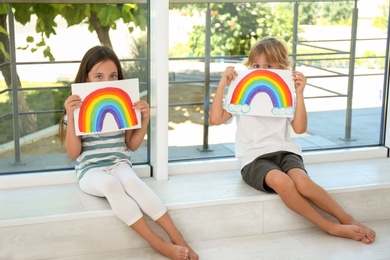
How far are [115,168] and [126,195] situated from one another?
178 mm

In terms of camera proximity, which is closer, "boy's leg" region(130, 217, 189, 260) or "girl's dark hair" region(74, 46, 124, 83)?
"boy's leg" region(130, 217, 189, 260)

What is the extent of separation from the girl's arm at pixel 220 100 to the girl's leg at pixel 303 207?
0.32 meters

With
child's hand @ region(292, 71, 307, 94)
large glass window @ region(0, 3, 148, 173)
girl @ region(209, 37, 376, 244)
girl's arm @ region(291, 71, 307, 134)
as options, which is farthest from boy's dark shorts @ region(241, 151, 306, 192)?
large glass window @ region(0, 3, 148, 173)

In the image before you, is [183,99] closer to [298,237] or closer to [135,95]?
[135,95]

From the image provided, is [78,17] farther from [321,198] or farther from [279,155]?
[321,198]

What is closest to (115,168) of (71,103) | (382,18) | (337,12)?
(71,103)

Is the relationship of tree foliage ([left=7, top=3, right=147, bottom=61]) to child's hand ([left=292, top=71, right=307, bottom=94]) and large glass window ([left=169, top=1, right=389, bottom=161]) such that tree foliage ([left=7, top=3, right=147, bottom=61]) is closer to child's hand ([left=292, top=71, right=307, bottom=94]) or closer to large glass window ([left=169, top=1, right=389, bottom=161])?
large glass window ([left=169, top=1, right=389, bottom=161])

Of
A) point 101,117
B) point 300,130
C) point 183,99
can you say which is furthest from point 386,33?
point 101,117

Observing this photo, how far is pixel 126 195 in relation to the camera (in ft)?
7.51

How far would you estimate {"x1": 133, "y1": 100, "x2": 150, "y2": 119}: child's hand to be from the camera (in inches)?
96.5

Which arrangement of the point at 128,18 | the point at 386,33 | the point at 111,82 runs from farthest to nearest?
the point at 386,33, the point at 128,18, the point at 111,82

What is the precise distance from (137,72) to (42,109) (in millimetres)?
405

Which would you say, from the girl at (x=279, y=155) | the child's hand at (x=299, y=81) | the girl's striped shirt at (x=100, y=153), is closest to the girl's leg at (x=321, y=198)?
the girl at (x=279, y=155)

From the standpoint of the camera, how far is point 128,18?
8.44 ft
